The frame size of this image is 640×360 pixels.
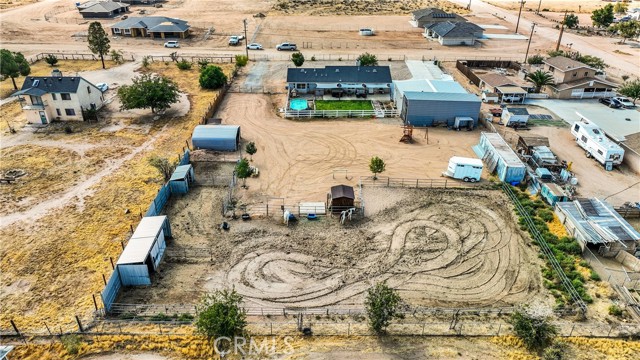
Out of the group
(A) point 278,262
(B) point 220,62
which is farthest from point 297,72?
(A) point 278,262

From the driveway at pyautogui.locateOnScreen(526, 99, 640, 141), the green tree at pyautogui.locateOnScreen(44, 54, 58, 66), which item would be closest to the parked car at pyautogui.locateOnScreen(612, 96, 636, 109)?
the driveway at pyautogui.locateOnScreen(526, 99, 640, 141)

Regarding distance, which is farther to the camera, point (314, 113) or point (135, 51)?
point (135, 51)

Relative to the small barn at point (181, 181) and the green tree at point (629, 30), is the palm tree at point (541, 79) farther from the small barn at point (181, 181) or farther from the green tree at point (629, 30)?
the small barn at point (181, 181)

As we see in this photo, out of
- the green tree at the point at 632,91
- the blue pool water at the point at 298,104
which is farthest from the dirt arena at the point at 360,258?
the green tree at the point at 632,91

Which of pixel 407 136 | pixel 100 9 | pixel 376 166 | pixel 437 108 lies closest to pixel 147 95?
pixel 376 166

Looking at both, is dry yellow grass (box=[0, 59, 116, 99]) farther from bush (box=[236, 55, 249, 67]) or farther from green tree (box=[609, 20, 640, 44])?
green tree (box=[609, 20, 640, 44])

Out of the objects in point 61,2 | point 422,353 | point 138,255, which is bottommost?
point 422,353

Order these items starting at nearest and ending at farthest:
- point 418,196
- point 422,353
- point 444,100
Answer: point 422,353 < point 418,196 < point 444,100

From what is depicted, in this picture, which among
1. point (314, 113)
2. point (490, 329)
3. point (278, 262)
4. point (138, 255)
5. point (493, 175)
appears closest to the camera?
point (490, 329)

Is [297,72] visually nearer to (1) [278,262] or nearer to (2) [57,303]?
(1) [278,262]
